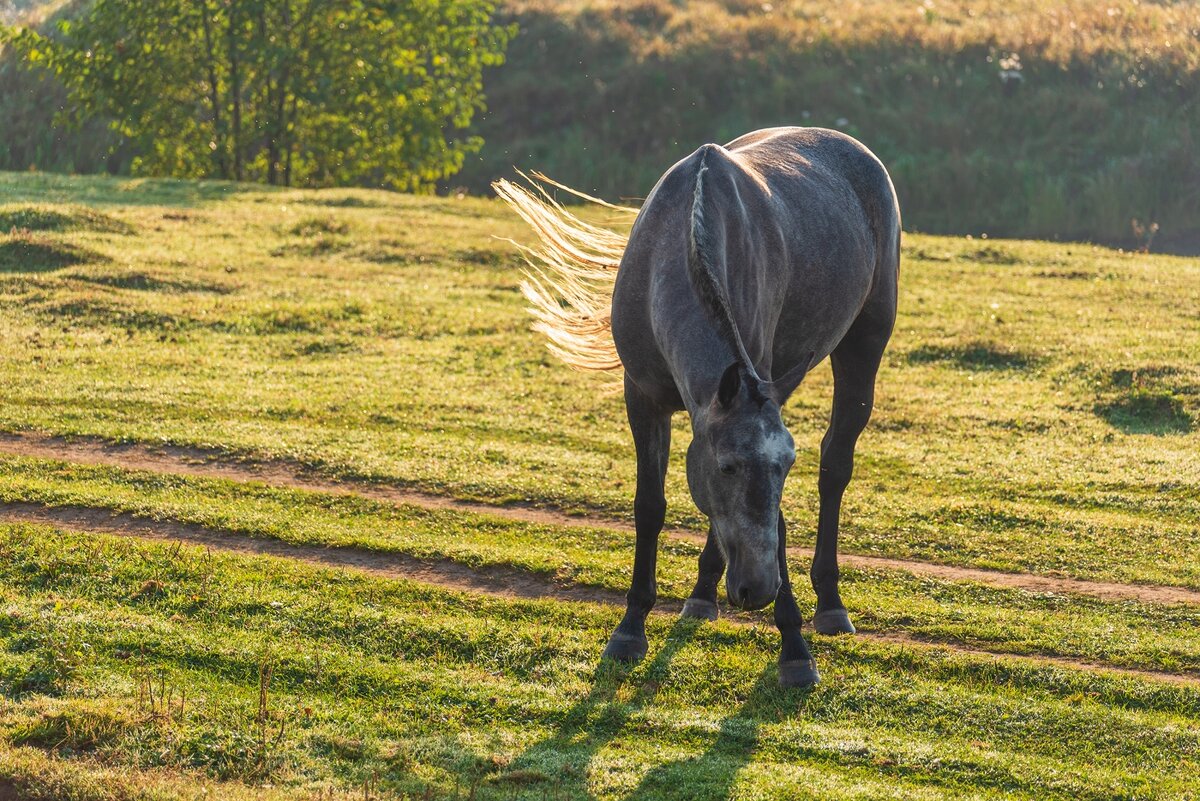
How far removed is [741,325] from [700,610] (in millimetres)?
2095

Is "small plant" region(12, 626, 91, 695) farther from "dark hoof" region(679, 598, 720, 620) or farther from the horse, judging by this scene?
"dark hoof" region(679, 598, 720, 620)

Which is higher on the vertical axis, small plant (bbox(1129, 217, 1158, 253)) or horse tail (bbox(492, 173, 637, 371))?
small plant (bbox(1129, 217, 1158, 253))

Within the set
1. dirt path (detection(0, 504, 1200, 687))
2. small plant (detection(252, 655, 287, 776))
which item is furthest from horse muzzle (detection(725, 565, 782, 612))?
dirt path (detection(0, 504, 1200, 687))

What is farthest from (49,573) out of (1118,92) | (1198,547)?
(1118,92)

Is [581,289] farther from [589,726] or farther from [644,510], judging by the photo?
[589,726]

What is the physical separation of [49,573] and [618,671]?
139 inches

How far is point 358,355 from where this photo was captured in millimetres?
14141

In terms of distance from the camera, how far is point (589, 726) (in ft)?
20.2

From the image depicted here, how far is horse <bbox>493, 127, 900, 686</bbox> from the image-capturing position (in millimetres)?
5297

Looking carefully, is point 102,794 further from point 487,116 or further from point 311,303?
point 487,116

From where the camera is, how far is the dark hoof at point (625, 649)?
6867mm

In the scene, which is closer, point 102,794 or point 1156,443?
point 102,794

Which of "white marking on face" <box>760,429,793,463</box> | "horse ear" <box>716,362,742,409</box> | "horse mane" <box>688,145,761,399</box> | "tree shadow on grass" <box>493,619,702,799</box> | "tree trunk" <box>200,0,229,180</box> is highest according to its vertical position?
"tree trunk" <box>200,0,229,180</box>

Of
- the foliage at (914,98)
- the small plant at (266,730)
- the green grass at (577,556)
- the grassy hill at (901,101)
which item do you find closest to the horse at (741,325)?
the green grass at (577,556)
